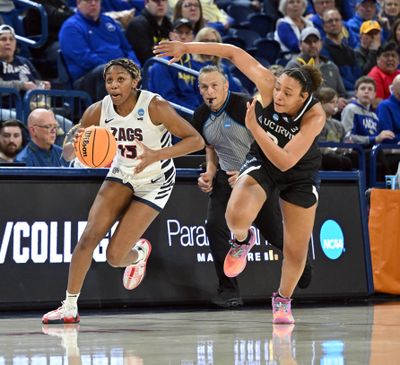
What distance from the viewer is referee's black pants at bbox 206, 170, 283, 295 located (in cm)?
961

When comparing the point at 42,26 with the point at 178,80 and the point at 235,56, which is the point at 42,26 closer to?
the point at 178,80

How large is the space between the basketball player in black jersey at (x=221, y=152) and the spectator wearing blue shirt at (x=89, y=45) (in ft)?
10.7

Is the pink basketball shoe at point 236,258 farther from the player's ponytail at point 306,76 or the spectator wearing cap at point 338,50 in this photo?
the spectator wearing cap at point 338,50

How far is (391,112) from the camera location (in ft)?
45.6


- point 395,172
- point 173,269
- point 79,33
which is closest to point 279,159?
point 173,269

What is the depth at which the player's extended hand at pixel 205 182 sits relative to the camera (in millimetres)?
9883

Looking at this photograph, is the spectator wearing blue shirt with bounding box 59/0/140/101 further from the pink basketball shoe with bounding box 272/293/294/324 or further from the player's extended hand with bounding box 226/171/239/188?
the pink basketball shoe with bounding box 272/293/294/324

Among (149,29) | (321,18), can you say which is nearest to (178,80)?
(149,29)

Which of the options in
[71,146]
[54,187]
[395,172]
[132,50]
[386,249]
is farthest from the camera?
[132,50]

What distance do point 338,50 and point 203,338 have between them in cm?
989

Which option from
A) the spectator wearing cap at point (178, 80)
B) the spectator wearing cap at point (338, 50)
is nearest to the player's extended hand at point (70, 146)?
the spectator wearing cap at point (178, 80)

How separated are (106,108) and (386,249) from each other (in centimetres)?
405

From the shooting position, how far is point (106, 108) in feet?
29.3

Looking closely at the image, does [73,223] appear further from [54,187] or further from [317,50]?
[317,50]
